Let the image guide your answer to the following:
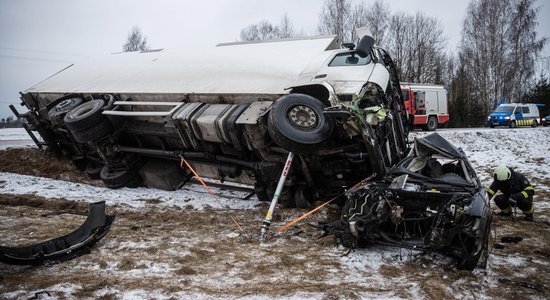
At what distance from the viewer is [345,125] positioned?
4.91m

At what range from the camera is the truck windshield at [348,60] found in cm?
605

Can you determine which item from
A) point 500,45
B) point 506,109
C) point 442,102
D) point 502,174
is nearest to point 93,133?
point 502,174

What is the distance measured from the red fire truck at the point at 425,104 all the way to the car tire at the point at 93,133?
14755mm

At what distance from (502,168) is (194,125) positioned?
15.1 ft

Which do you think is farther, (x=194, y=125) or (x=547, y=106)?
(x=547, y=106)

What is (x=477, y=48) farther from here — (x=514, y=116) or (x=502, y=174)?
(x=502, y=174)

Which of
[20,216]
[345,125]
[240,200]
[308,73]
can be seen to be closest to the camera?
[345,125]

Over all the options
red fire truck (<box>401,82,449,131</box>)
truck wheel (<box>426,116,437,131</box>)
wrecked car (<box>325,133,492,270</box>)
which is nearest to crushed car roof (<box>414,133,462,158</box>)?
wrecked car (<box>325,133,492,270</box>)

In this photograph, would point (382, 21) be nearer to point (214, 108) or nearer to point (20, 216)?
point (214, 108)

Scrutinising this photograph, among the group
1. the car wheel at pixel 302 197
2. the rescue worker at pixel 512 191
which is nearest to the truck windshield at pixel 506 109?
the rescue worker at pixel 512 191

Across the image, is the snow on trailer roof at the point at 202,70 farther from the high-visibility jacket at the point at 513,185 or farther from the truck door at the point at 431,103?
the truck door at the point at 431,103

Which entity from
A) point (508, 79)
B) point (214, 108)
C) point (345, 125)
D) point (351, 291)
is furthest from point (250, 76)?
point (508, 79)

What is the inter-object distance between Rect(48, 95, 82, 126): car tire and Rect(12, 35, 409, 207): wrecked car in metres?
0.02

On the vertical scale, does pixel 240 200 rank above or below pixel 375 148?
below
